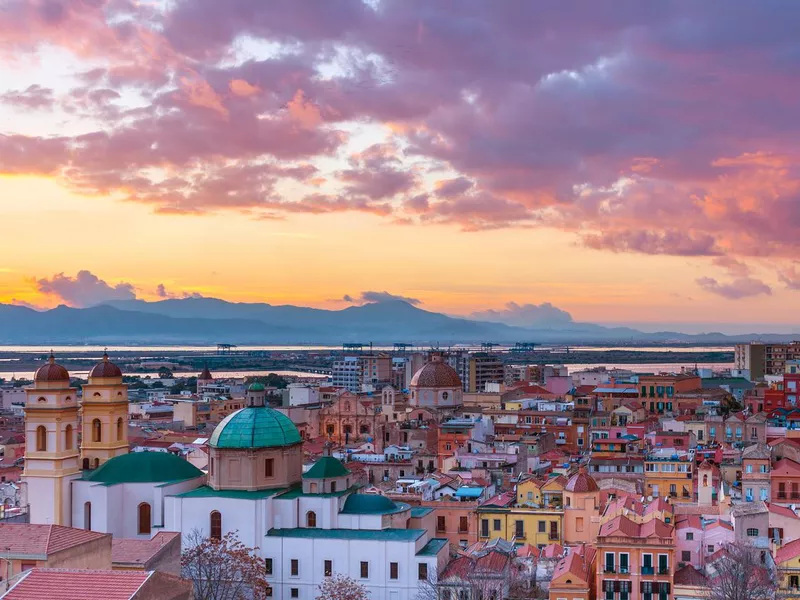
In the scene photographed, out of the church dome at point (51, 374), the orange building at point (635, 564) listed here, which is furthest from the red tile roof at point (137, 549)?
the orange building at point (635, 564)

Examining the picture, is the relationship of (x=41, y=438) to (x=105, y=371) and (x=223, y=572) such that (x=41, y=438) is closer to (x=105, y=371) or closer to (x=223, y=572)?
(x=105, y=371)

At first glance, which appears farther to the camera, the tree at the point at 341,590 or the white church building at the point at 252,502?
the white church building at the point at 252,502

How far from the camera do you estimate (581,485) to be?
49.9 meters

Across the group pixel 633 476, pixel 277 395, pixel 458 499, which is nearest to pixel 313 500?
pixel 458 499

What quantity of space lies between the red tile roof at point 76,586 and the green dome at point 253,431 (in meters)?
19.6

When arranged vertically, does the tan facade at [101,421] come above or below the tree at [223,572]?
above

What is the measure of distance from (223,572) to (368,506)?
6759 millimetres

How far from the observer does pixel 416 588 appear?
A: 40.4 meters

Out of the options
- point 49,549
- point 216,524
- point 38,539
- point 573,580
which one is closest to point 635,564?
point 573,580

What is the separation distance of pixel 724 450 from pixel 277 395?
269 feet

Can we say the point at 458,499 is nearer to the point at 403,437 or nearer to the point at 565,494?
the point at 565,494

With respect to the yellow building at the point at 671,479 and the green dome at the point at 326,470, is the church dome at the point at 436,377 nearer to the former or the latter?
the yellow building at the point at 671,479

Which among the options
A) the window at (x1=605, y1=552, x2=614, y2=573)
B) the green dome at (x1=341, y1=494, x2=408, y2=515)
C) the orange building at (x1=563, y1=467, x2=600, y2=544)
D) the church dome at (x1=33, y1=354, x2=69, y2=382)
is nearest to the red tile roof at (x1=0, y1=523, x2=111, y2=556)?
the green dome at (x1=341, y1=494, x2=408, y2=515)

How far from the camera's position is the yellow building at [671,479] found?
56.2m
